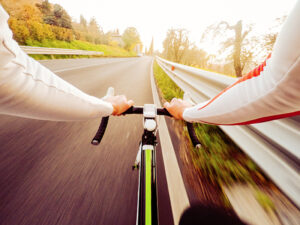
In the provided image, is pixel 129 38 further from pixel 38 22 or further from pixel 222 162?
pixel 222 162

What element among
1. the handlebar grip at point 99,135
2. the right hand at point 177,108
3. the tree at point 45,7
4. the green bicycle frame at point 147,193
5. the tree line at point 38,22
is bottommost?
the green bicycle frame at point 147,193

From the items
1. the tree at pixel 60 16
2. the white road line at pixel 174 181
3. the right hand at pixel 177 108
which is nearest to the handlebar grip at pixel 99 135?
the right hand at pixel 177 108

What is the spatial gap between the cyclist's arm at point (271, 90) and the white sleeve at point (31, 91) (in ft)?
2.74

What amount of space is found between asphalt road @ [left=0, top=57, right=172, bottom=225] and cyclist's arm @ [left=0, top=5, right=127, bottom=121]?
39.2 inches

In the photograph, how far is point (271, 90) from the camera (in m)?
0.54

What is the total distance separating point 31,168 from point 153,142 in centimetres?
165

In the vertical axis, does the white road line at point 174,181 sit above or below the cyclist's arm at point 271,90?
below

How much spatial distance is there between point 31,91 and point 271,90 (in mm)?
1056

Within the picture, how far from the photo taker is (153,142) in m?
1.13

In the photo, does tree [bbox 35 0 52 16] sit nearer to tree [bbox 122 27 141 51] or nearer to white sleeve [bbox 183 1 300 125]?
tree [bbox 122 27 141 51]

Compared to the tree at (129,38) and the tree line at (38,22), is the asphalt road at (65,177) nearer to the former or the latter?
the tree line at (38,22)

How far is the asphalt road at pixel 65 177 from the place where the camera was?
1.29 metres

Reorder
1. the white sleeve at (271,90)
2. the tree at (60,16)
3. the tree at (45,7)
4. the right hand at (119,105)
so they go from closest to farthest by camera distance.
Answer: the white sleeve at (271,90) < the right hand at (119,105) < the tree at (60,16) < the tree at (45,7)

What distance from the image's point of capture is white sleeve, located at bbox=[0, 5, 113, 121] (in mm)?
547
